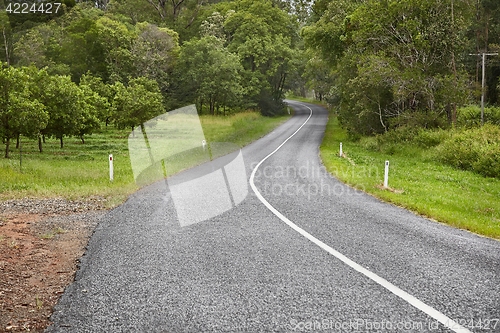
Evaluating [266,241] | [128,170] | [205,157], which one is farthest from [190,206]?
[205,157]

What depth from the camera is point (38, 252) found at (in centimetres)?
716

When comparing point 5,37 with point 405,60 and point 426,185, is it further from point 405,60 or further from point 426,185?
point 426,185

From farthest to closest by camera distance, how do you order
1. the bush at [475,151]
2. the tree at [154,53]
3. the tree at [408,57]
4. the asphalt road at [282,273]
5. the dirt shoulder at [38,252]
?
the tree at [154,53]
the tree at [408,57]
the bush at [475,151]
the dirt shoulder at [38,252]
the asphalt road at [282,273]

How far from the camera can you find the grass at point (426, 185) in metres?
9.99

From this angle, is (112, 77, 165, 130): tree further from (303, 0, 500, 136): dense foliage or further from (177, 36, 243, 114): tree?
(177, 36, 243, 114): tree

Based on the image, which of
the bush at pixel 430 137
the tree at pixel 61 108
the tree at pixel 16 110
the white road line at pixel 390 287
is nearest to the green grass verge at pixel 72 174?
the tree at pixel 61 108

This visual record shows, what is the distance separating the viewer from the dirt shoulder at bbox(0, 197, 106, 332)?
4.85 metres

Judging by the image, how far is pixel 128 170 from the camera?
730 inches

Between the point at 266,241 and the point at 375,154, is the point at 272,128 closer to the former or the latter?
the point at 375,154

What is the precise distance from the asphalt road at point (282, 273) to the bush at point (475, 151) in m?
10.3

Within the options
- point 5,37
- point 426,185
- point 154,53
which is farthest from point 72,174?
point 5,37

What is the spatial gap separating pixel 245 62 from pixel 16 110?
131 feet

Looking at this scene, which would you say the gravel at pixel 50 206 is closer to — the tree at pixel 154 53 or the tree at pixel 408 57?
the tree at pixel 408 57

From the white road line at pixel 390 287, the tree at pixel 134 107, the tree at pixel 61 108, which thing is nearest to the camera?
the white road line at pixel 390 287
